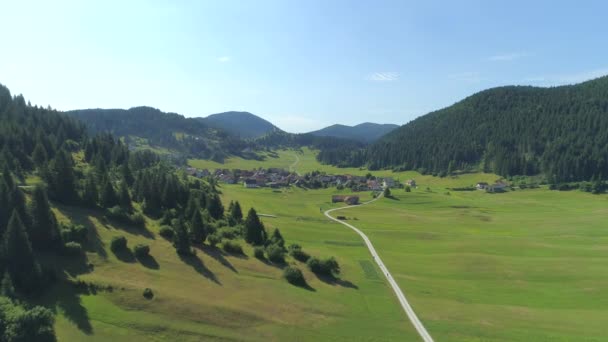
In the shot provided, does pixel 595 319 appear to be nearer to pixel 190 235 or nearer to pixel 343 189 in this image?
pixel 190 235

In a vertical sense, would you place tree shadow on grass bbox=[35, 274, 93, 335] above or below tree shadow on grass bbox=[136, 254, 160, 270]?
below

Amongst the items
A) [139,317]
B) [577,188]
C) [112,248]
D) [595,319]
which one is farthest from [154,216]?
[577,188]

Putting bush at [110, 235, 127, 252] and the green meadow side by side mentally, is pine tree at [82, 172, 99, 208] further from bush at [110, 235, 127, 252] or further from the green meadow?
bush at [110, 235, 127, 252]

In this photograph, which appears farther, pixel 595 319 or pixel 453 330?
pixel 595 319

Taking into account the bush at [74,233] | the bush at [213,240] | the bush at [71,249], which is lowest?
the bush at [213,240]

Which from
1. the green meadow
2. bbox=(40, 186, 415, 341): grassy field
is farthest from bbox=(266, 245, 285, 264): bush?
bbox=(40, 186, 415, 341): grassy field

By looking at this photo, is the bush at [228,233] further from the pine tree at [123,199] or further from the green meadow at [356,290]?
the pine tree at [123,199]

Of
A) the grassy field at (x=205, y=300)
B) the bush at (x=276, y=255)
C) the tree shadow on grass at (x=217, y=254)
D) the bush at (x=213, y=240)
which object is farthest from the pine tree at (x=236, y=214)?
the bush at (x=276, y=255)
